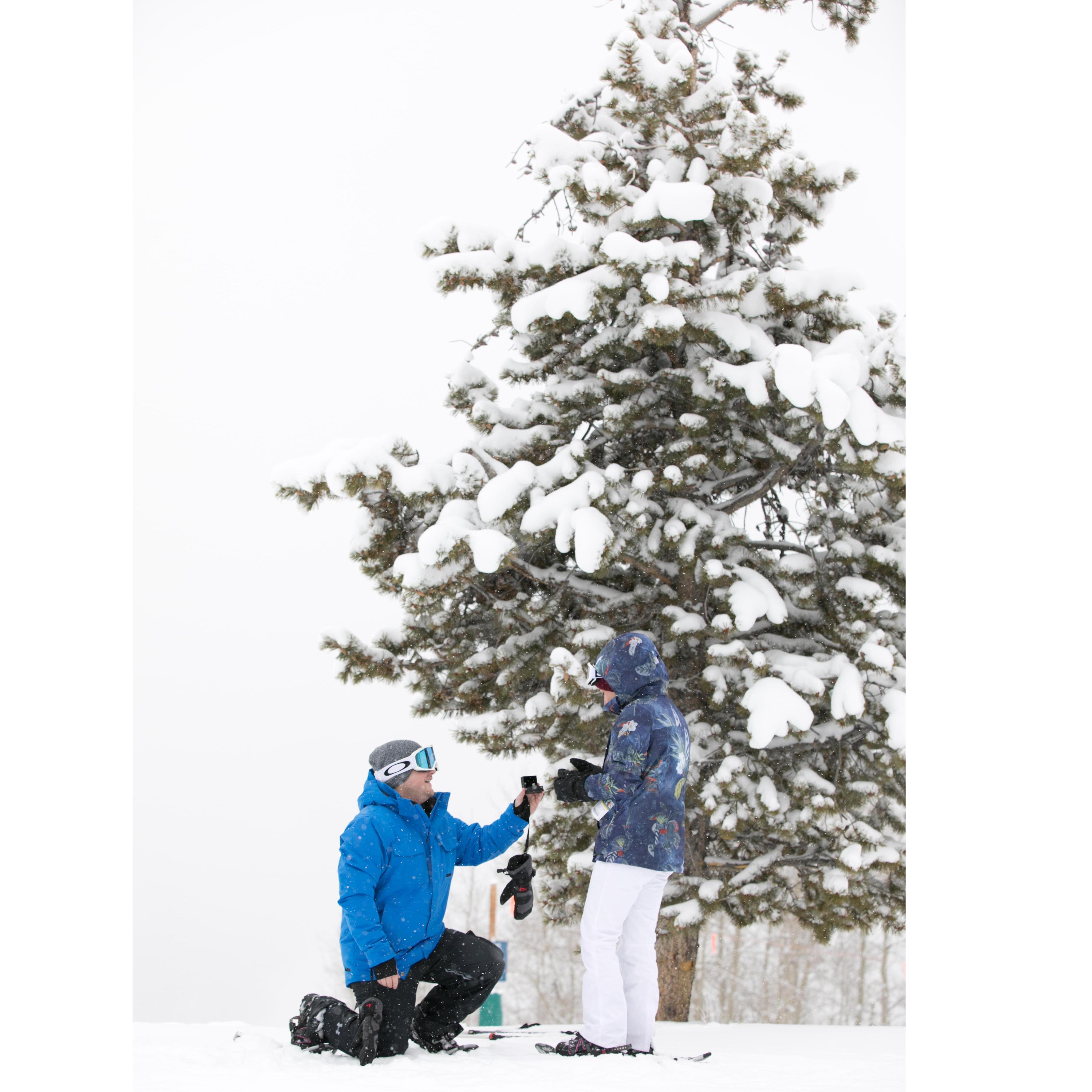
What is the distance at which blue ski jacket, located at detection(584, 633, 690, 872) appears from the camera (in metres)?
4.17

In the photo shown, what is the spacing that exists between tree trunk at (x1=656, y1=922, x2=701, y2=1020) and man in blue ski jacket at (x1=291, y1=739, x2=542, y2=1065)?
257 centimetres

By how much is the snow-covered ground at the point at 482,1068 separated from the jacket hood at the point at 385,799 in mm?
984

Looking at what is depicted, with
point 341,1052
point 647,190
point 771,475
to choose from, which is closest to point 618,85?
point 647,190

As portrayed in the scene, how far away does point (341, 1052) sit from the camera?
14.2 ft

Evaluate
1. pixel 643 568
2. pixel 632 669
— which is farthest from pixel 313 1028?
pixel 643 568

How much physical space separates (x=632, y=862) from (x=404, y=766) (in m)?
1.05

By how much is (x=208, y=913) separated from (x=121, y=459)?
25.1 metres

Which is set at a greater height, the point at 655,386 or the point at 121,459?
the point at 655,386

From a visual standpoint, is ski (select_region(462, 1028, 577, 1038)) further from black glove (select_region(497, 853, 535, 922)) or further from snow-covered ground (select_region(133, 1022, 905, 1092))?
black glove (select_region(497, 853, 535, 922))

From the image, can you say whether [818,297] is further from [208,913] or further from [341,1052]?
[208,913]

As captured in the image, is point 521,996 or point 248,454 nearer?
point 521,996

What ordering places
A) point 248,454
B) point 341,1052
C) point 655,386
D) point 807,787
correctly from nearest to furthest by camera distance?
point 341,1052 → point 807,787 → point 655,386 → point 248,454

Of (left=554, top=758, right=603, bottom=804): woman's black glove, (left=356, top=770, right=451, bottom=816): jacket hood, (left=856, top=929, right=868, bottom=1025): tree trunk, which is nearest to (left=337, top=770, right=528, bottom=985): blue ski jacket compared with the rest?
(left=356, top=770, right=451, bottom=816): jacket hood

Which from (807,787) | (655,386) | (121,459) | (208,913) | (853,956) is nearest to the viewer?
(121,459)
